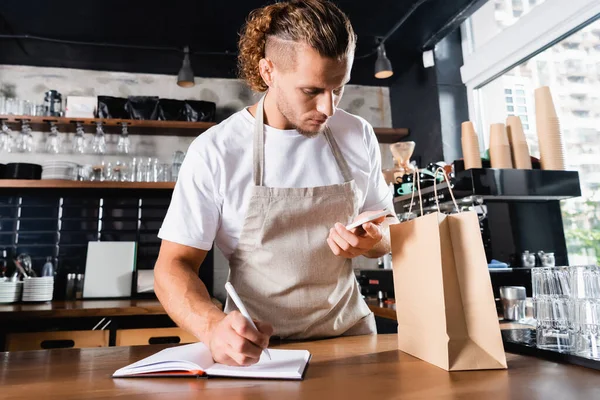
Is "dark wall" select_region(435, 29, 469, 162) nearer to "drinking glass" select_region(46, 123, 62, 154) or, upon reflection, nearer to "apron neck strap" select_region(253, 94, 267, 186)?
"apron neck strap" select_region(253, 94, 267, 186)

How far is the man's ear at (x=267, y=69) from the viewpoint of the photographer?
4.28 ft

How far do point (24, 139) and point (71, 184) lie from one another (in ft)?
1.84

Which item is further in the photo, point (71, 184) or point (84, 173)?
point (84, 173)

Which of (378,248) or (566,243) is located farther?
(566,243)

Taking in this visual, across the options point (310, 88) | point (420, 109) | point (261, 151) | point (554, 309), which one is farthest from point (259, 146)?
point (420, 109)

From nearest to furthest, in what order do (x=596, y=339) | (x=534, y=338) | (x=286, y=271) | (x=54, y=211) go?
(x=596, y=339) < (x=534, y=338) < (x=286, y=271) < (x=54, y=211)

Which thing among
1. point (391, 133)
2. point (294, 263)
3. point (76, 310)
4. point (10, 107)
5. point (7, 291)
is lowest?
point (76, 310)

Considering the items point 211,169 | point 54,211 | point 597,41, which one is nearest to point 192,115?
point 54,211

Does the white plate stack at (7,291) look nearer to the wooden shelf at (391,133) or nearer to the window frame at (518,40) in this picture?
the wooden shelf at (391,133)

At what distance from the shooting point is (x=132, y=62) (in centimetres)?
358

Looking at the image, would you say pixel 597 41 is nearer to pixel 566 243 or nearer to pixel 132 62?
pixel 566 243

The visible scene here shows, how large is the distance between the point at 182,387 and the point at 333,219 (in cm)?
68

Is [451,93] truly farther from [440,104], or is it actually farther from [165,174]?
[165,174]

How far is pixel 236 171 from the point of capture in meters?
1.29
